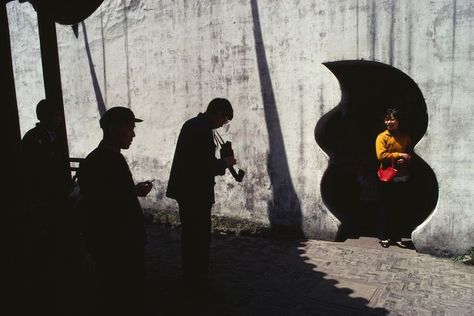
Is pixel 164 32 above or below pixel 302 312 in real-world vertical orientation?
above

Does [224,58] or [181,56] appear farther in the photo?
[181,56]

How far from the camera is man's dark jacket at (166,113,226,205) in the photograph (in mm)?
4211

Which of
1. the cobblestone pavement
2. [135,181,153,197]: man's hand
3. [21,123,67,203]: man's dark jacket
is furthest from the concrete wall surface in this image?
[135,181,153,197]: man's hand

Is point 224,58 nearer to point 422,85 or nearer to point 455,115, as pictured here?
point 422,85

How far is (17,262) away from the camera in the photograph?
2947mm

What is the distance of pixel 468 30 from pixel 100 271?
502 cm

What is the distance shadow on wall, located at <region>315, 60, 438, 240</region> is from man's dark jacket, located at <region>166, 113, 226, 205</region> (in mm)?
2707

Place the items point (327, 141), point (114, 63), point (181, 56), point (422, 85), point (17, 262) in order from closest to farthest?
point (17, 262)
point (422, 85)
point (327, 141)
point (181, 56)
point (114, 63)

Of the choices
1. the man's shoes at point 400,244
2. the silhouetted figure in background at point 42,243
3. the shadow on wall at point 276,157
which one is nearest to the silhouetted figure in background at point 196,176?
the silhouetted figure in background at point 42,243

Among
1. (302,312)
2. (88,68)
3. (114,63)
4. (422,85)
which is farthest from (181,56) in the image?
(302,312)

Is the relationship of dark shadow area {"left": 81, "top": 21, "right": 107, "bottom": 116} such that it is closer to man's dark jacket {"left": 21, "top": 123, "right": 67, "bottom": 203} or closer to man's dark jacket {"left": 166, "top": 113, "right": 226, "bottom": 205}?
man's dark jacket {"left": 21, "top": 123, "right": 67, "bottom": 203}

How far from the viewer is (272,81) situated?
649 cm

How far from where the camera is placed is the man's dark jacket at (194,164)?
4.21 m

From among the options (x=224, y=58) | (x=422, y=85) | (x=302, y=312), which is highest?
(x=224, y=58)
